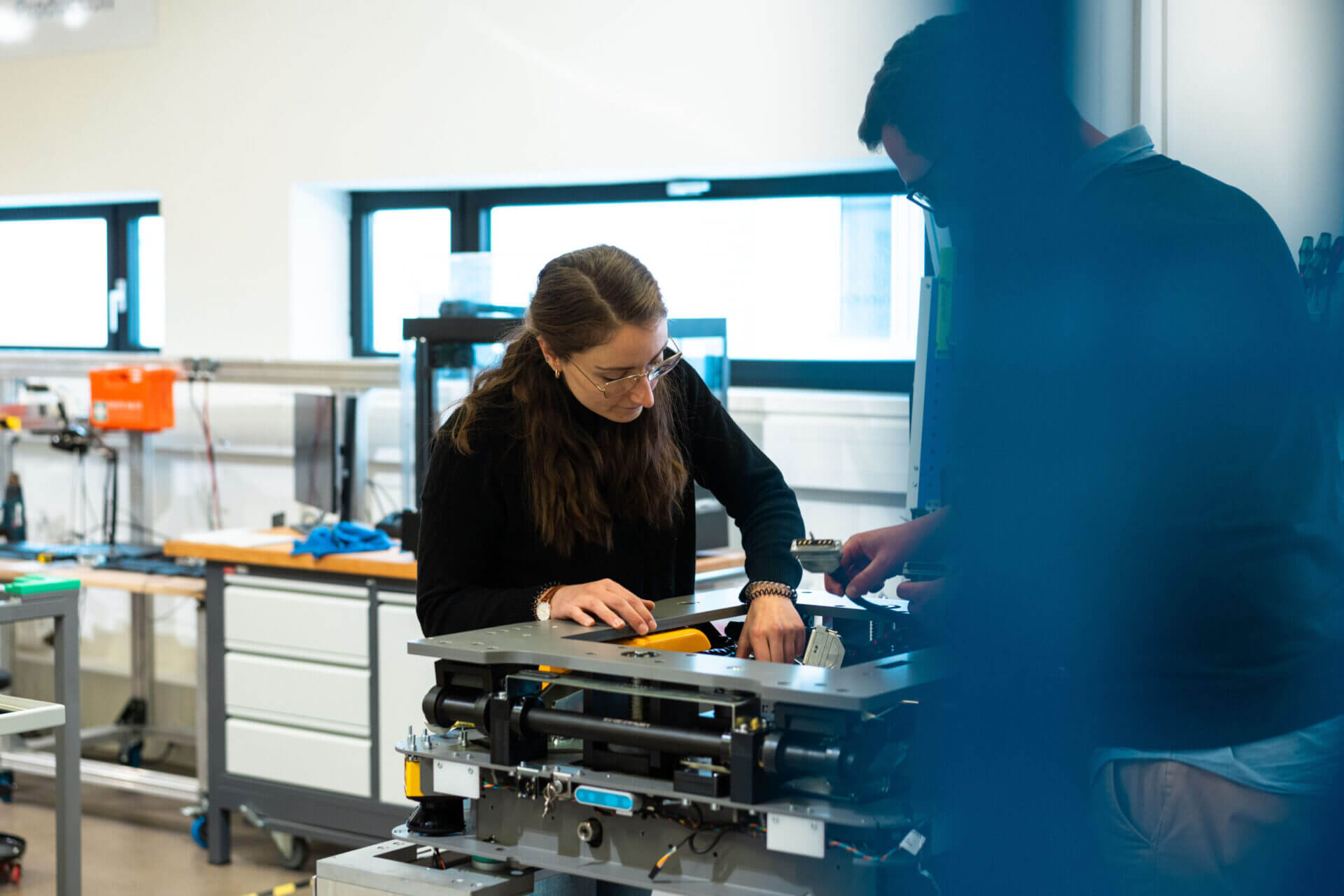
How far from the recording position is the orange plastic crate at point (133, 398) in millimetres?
3938

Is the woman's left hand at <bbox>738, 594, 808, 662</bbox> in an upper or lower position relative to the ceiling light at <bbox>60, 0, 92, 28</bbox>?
lower

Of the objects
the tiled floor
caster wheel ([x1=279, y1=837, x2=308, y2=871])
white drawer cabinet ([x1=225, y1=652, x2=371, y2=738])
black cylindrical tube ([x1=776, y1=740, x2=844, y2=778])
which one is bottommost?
the tiled floor

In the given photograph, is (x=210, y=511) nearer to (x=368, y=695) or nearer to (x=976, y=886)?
(x=368, y=695)

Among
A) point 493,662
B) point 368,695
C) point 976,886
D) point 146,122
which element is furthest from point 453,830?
point 146,122

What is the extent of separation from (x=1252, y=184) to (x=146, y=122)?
14.2 feet

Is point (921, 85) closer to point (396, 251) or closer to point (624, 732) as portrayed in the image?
point (624, 732)

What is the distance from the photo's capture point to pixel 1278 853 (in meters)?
0.49

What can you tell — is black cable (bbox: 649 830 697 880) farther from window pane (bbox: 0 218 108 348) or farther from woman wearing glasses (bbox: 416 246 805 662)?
window pane (bbox: 0 218 108 348)

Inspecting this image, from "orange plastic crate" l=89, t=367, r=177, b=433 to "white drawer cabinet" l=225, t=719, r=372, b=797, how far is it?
1070 mm

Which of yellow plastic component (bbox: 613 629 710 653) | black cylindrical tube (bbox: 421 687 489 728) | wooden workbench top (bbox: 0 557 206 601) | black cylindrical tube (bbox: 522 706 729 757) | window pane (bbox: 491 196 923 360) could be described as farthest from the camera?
wooden workbench top (bbox: 0 557 206 601)

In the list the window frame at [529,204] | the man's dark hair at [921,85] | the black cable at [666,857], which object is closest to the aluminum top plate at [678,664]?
the black cable at [666,857]

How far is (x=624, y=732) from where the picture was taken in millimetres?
910

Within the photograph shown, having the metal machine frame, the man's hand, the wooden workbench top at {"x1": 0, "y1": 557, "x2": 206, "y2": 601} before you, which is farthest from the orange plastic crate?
the man's hand

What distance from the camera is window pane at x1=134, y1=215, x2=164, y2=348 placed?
4.58 metres
